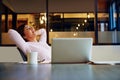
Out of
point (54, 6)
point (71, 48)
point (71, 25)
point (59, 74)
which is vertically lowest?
point (59, 74)

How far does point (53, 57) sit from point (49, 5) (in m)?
3.96

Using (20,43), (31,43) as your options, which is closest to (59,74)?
(20,43)

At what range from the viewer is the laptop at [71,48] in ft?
8.37

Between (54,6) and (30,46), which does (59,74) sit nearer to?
(30,46)

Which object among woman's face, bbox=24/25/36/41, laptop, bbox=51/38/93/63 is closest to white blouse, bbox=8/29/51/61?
woman's face, bbox=24/25/36/41

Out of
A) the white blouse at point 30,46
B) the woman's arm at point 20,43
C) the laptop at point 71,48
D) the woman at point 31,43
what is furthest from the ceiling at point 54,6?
the laptop at point 71,48

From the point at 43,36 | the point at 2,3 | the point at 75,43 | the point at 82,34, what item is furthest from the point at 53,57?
the point at 2,3

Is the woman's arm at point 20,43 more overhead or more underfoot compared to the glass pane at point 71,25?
more underfoot

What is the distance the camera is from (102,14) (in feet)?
21.3

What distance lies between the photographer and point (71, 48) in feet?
8.50

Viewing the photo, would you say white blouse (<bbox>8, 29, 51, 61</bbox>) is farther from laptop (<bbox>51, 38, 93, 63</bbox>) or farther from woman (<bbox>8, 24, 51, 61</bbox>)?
laptop (<bbox>51, 38, 93, 63</bbox>)

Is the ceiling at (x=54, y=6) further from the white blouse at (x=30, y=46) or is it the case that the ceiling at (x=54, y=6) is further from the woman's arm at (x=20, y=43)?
the woman's arm at (x=20, y=43)

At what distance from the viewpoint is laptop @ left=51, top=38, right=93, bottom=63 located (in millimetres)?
2551

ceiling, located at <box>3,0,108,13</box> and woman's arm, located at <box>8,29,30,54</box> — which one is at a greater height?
ceiling, located at <box>3,0,108,13</box>
